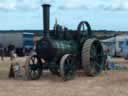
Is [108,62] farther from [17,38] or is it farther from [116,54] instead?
[17,38]

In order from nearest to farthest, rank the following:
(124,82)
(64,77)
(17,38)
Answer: (124,82) < (64,77) < (17,38)

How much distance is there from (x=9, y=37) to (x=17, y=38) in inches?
48.0

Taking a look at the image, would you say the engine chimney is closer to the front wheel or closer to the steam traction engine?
the steam traction engine

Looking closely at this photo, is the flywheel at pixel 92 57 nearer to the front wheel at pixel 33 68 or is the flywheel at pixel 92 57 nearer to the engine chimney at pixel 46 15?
the front wheel at pixel 33 68

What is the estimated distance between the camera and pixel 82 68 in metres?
17.4

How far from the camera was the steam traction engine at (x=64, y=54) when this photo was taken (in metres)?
16.0

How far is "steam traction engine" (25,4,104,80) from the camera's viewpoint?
16000 millimetres

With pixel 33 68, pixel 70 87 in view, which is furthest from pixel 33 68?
pixel 70 87

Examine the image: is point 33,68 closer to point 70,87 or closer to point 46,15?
point 46,15

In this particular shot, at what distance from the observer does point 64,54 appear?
16547 millimetres

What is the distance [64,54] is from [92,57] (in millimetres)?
1543

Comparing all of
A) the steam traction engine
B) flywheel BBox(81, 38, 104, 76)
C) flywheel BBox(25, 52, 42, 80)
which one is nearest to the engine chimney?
the steam traction engine

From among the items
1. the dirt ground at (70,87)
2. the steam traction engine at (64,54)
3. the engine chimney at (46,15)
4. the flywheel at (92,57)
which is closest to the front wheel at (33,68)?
the steam traction engine at (64,54)

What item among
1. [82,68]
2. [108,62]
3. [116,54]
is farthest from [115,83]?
[116,54]
